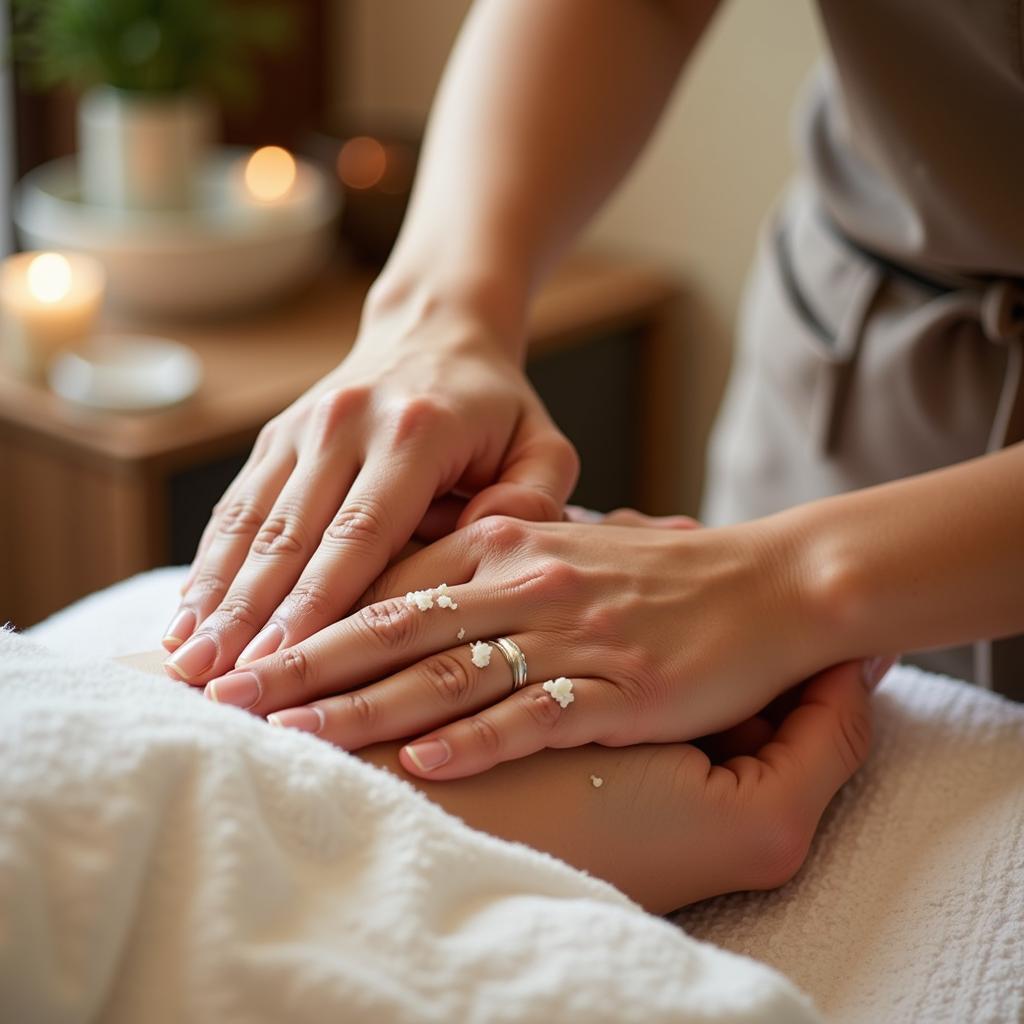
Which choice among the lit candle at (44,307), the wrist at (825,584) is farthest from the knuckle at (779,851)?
the lit candle at (44,307)

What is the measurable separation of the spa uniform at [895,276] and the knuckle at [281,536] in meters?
0.52

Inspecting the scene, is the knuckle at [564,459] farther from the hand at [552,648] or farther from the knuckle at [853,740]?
the knuckle at [853,740]

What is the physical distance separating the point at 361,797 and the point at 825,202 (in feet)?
2.51

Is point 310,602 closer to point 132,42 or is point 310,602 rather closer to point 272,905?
point 272,905

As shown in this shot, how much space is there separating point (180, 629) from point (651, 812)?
28 cm

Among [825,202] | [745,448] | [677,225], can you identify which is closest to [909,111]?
[825,202]

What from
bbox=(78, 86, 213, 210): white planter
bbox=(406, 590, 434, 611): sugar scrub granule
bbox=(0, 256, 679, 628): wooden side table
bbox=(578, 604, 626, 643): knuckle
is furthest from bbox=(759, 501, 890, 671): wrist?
bbox=(78, 86, 213, 210): white planter

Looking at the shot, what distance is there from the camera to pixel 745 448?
4.18 feet

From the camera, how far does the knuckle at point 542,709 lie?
26.3 inches

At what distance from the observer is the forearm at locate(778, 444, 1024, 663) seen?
2.51ft

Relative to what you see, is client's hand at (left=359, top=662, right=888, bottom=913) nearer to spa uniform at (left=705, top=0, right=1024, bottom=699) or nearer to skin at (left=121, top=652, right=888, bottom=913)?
skin at (left=121, top=652, right=888, bottom=913)

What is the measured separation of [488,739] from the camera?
0.66 metres

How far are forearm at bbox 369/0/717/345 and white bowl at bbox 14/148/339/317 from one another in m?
0.66

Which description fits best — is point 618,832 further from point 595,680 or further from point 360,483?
point 360,483
